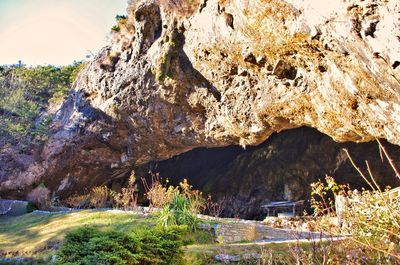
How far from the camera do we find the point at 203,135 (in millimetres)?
17375

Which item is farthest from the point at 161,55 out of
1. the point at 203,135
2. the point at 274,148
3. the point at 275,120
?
the point at 274,148

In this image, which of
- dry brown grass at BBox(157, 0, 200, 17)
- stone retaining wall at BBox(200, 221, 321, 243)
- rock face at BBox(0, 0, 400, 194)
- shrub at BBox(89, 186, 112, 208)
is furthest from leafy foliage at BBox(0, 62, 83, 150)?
stone retaining wall at BBox(200, 221, 321, 243)

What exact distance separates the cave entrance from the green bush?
543 inches

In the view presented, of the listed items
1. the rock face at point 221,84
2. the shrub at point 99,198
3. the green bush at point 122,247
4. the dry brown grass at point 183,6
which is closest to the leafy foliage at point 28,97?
the rock face at point 221,84

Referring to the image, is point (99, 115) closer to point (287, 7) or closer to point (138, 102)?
point (138, 102)

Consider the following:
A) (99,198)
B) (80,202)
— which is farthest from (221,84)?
(80,202)

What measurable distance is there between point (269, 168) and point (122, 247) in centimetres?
1601

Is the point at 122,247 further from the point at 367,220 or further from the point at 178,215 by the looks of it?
the point at 178,215

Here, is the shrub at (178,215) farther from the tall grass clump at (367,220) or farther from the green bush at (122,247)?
the tall grass clump at (367,220)

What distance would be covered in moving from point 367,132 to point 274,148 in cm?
964

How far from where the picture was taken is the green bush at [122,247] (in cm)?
632

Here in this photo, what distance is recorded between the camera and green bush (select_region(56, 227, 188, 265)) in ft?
20.7

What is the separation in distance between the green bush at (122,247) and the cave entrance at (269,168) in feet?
45.2

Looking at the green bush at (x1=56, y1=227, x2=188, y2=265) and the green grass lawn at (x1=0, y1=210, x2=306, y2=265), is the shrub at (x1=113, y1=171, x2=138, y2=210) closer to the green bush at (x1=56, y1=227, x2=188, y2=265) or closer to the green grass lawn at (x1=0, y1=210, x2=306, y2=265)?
the green grass lawn at (x1=0, y1=210, x2=306, y2=265)
